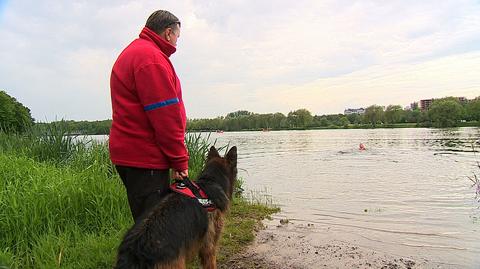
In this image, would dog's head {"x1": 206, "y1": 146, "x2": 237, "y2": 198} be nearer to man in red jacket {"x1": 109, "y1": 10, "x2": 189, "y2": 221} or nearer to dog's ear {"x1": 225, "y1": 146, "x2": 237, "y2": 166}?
dog's ear {"x1": 225, "y1": 146, "x2": 237, "y2": 166}

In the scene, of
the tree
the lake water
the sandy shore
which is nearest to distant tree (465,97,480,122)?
the tree

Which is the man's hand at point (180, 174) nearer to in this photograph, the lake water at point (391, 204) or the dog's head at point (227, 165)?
the dog's head at point (227, 165)

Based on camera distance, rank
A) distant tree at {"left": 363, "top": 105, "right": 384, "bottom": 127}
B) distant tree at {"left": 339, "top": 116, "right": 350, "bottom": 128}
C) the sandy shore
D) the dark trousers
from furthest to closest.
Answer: distant tree at {"left": 339, "top": 116, "right": 350, "bottom": 128}, distant tree at {"left": 363, "top": 105, "right": 384, "bottom": 127}, the sandy shore, the dark trousers

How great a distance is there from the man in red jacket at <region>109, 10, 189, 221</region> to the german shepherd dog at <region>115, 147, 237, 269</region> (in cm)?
26

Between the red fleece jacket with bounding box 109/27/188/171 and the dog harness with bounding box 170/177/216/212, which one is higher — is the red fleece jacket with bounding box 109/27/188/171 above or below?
above

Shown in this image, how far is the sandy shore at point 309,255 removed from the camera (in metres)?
4.85

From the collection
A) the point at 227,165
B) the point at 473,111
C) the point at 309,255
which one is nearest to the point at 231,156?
the point at 227,165

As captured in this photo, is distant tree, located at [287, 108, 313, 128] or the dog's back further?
distant tree, located at [287, 108, 313, 128]

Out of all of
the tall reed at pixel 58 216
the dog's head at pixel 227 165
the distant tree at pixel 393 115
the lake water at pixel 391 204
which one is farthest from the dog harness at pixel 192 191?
the distant tree at pixel 393 115

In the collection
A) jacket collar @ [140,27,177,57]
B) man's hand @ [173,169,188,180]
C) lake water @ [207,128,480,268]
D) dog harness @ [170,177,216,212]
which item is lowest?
lake water @ [207,128,480,268]

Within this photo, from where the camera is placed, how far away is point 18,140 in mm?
9867

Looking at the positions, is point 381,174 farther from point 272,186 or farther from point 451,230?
point 451,230

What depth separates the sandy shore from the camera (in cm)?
485

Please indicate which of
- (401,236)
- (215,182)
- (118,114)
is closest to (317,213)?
(401,236)
